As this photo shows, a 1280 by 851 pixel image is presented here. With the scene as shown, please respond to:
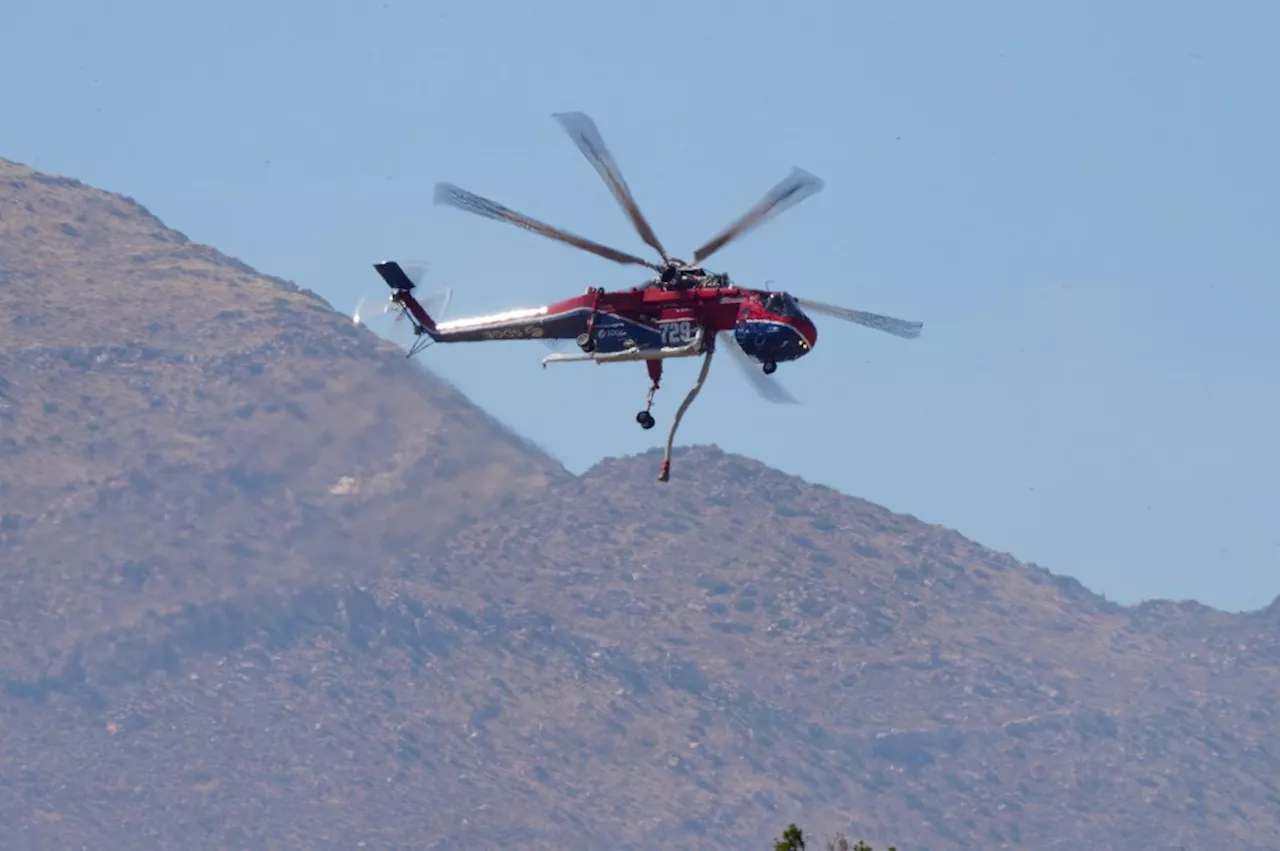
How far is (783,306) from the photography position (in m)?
94.9

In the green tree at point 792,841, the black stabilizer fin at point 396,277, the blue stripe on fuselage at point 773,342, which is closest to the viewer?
the green tree at point 792,841

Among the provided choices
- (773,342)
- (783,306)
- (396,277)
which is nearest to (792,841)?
(773,342)

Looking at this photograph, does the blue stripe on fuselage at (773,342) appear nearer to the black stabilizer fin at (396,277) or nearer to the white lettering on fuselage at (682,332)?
the white lettering on fuselage at (682,332)

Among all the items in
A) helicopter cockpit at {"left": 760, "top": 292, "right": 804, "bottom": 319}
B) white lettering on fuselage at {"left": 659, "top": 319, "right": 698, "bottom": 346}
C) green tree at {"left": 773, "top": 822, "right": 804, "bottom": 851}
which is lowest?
green tree at {"left": 773, "top": 822, "right": 804, "bottom": 851}

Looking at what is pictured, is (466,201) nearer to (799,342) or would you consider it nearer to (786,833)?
(799,342)

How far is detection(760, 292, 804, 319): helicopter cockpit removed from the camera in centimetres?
9469

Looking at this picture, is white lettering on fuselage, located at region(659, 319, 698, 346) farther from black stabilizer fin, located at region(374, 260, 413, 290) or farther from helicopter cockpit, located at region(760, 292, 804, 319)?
black stabilizer fin, located at region(374, 260, 413, 290)

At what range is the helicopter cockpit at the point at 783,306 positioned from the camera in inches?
3728

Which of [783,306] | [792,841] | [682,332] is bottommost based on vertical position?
[792,841]

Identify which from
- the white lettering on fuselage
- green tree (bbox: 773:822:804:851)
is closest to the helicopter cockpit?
the white lettering on fuselage

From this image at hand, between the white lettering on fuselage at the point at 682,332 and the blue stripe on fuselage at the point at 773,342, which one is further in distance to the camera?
the white lettering on fuselage at the point at 682,332

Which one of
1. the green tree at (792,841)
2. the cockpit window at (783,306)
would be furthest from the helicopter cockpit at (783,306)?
the green tree at (792,841)

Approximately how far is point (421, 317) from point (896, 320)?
26.8m

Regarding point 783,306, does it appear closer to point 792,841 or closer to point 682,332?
point 682,332
